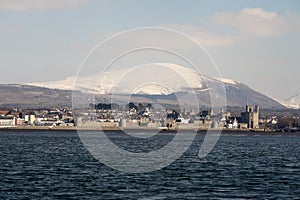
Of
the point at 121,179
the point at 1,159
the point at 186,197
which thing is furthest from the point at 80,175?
the point at 1,159

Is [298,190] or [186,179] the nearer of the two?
[298,190]

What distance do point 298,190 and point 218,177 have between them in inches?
348

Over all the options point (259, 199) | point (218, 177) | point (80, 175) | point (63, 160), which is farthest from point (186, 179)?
point (63, 160)

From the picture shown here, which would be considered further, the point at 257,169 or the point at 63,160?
the point at 63,160

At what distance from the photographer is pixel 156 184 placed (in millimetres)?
48594

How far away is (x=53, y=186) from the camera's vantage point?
46.5 metres

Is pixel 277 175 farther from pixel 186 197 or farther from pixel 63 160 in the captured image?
pixel 63 160

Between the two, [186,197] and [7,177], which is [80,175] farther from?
[186,197]

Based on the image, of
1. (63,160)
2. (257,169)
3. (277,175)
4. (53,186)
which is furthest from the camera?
(63,160)

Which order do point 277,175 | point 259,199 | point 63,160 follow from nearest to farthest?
point 259,199 < point 277,175 < point 63,160

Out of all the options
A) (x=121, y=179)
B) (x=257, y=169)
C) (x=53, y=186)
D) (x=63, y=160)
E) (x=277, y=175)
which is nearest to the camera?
(x=53, y=186)

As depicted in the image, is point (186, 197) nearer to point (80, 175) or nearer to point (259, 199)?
point (259, 199)

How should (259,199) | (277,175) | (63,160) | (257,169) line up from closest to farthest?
(259,199) < (277,175) < (257,169) < (63,160)

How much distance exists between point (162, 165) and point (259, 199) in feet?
81.3
